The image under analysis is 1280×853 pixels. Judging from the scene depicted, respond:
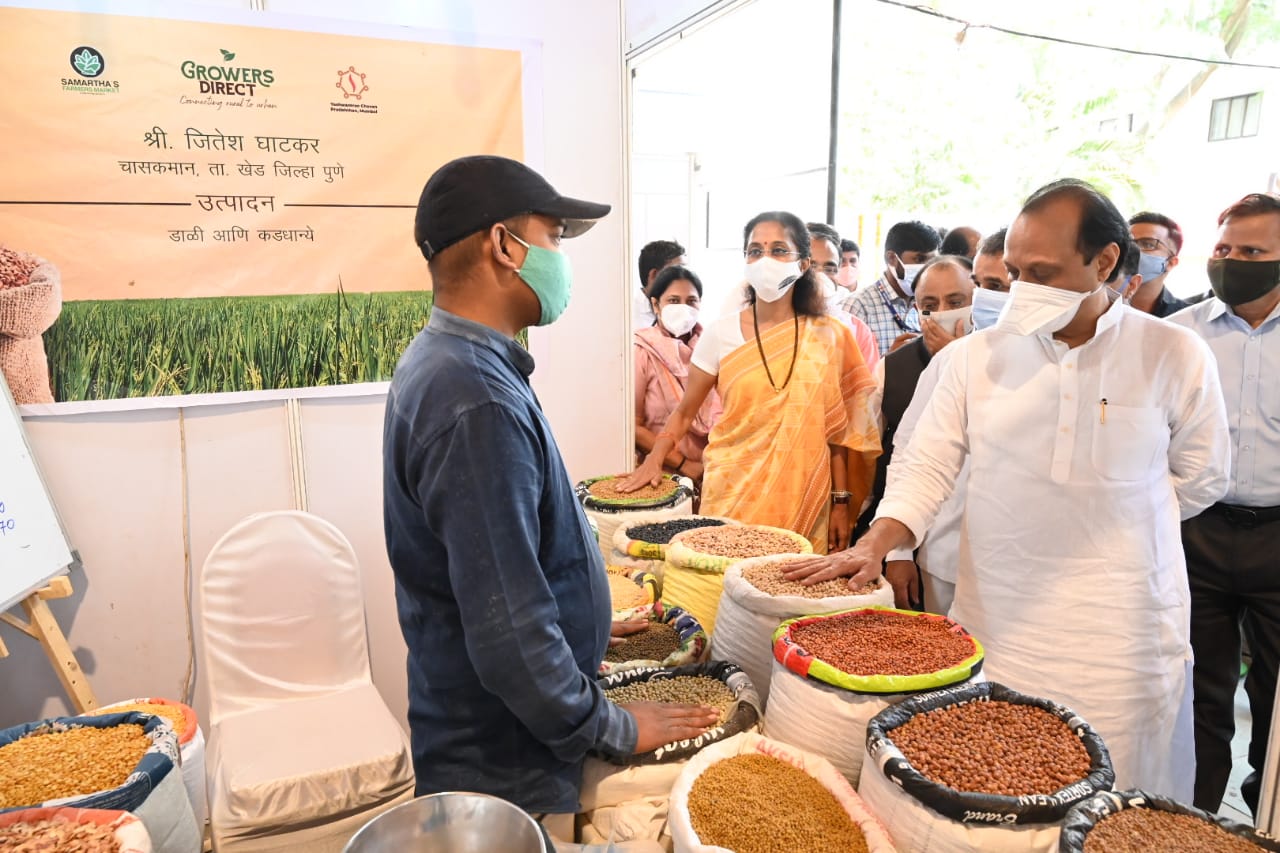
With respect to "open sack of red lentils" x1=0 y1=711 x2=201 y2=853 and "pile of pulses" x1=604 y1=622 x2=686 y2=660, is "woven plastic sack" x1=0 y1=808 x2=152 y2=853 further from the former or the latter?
"pile of pulses" x1=604 y1=622 x2=686 y2=660

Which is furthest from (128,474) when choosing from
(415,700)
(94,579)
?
(415,700)

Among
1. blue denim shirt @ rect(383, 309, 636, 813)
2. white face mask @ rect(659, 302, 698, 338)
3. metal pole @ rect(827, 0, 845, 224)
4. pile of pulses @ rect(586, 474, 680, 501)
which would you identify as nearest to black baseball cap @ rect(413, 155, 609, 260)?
blue denim shirt @ rect(383, 309, 636, 813)

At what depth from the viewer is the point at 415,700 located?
1.33 metres

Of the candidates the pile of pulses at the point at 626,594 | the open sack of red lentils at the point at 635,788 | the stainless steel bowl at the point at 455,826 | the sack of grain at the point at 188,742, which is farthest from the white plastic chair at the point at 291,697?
the stainless steel bowl at the point at 455,826

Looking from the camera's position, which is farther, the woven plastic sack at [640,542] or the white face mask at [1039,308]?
the woven plastic sack at [640,542]

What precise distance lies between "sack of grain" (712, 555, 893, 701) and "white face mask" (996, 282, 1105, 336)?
2.06 feet

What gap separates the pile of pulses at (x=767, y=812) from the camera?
1139 millimetres

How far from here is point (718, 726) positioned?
1381 mm

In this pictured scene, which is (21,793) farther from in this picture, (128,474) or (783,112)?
(783,112)

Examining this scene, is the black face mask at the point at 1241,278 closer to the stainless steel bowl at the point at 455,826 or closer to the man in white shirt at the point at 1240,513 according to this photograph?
the man in white shirt at the point at 1240,513

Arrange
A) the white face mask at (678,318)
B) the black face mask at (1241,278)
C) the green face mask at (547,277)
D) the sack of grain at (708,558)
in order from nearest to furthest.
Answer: the green face mask at (547,277) < the sack of grain at (708,558) < the black face mask at (1241,278) < the white face mask at (678,318)

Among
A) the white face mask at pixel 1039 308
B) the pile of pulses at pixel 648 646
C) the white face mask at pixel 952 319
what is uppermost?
the white face mask at pixel 1039 308

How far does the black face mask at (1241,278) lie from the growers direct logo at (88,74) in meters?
3.23

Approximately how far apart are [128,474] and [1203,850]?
2.68m
